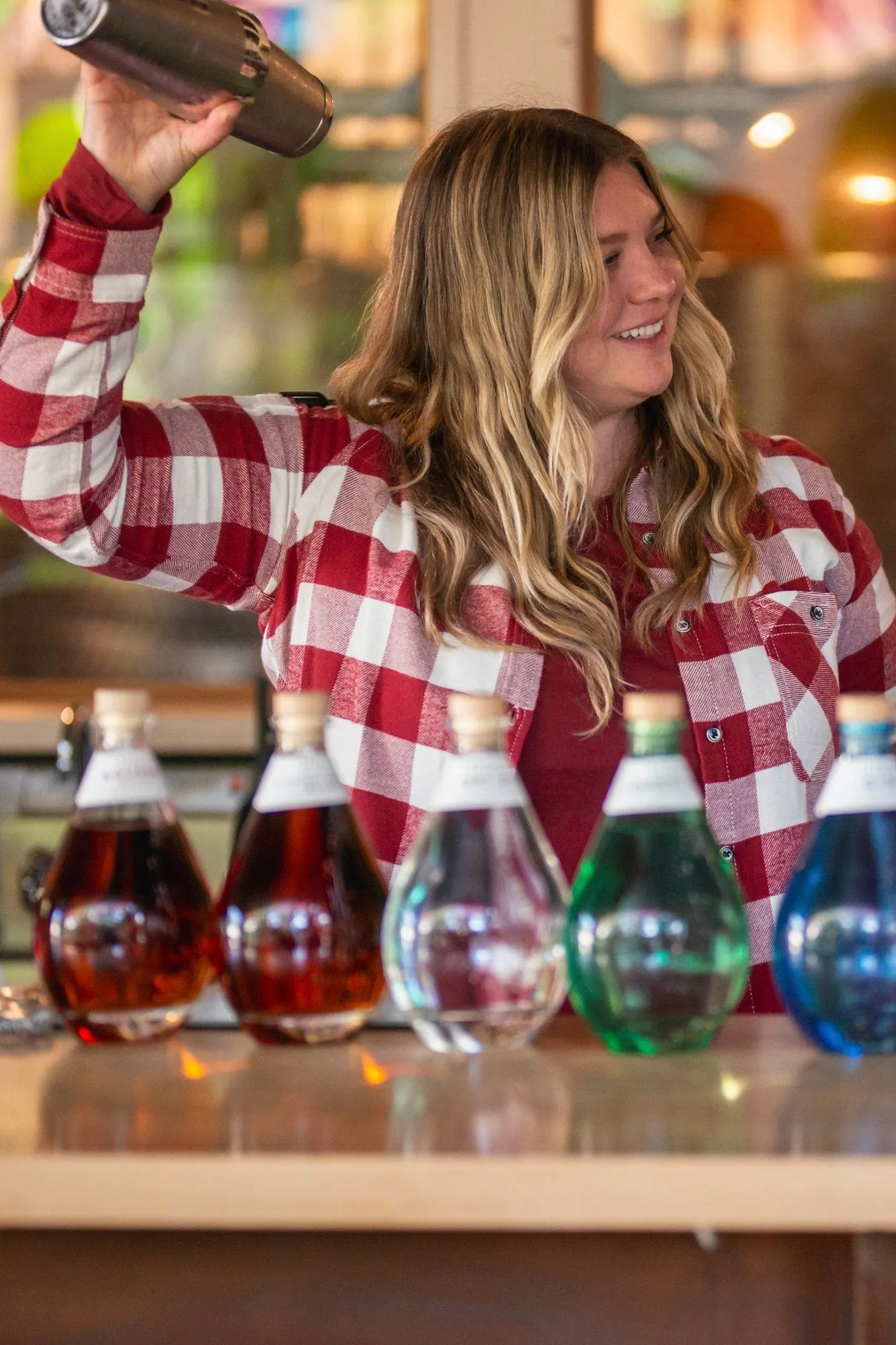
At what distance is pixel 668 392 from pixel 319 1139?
1037mm

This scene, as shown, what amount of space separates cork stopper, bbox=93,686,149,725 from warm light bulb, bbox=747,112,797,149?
7.76 feet

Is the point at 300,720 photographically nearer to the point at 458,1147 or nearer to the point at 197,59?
the point at 458,1147

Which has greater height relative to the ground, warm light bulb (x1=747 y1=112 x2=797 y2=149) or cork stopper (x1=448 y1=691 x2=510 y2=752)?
warm light bulb (x1=747 y1=112 x2=797 y2=149)

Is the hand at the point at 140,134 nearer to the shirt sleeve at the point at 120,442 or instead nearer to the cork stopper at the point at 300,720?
the shirt sleeve at the point at 120,442

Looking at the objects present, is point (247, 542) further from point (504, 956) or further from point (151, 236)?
point (504, 956)

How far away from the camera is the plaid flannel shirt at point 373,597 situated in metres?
1.26

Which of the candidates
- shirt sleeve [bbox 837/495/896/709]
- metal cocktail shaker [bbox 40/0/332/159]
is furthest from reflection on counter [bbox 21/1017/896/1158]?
shirt sleeve [bbox 837/495/896/709]

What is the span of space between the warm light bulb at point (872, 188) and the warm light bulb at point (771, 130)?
0.14m

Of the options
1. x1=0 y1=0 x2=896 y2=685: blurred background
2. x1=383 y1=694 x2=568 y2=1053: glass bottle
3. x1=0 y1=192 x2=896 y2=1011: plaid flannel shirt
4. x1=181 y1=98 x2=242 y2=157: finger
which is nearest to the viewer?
x1=383 y1=694 x2=568 y2=1053: glass bottle

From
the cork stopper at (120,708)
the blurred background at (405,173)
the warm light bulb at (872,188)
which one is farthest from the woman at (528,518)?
the warm light bulb at (872,188)

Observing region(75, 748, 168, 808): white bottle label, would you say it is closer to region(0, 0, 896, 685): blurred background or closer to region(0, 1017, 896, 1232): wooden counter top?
region(0, 1017, 896, 1232): wooden counter top

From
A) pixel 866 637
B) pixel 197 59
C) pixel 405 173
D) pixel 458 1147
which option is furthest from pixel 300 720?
pixel 405 173

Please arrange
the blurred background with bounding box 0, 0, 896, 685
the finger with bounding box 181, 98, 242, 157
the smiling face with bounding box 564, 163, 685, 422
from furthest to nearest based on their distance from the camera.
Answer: the blurred background with bounding box 0, 0, 896, 685
the smiling face with bounding box 564, 163, 685, 422
the finger with bounding box 181, 98, 242, 157

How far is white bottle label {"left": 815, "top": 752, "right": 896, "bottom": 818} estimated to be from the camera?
696 millimetres
